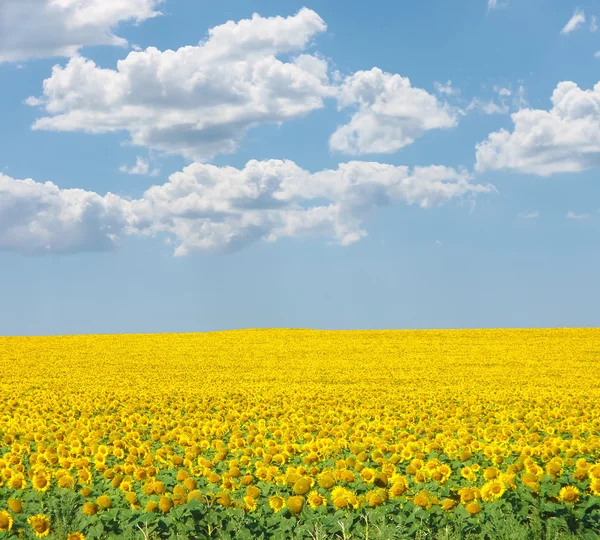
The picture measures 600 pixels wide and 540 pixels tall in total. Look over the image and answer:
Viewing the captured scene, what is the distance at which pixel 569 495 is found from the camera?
7.71 metres

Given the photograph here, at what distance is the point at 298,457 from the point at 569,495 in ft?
12.8

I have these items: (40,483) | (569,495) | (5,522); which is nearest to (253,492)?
(5,522)

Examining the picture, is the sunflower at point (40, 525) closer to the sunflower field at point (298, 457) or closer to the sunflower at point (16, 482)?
the sunflower field at point (298, 457)

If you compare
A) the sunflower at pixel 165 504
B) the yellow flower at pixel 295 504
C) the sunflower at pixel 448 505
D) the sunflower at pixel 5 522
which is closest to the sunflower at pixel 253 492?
the yellow flower at pixel 295 504

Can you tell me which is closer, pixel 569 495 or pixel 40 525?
pixel 40 525

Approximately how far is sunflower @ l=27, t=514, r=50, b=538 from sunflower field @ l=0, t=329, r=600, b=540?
1cm

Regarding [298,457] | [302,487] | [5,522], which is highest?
[302,487]

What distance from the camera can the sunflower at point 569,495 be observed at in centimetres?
771

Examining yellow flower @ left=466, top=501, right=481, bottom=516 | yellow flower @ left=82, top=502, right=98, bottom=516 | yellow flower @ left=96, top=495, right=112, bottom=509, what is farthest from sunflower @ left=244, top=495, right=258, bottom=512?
yellow flower @ left=466, top=501, right=481, bottom=516

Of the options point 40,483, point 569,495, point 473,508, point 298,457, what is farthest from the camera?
point 298,457

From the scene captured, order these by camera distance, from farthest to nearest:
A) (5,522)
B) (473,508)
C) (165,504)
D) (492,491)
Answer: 1. (492,491)
2. (473,508)
3. (165,504)
4. (5,522)

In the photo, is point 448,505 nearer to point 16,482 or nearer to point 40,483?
point 40,483

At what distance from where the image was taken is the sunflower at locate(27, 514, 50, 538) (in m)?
6.77

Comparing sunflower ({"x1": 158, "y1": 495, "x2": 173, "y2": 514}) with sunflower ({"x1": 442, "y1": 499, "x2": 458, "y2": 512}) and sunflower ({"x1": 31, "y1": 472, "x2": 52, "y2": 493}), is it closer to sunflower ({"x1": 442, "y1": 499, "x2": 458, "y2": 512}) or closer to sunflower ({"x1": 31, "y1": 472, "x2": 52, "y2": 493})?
sunflower ({"x1": 31, "y1": 472, "x2": 52, "y2": 493})
